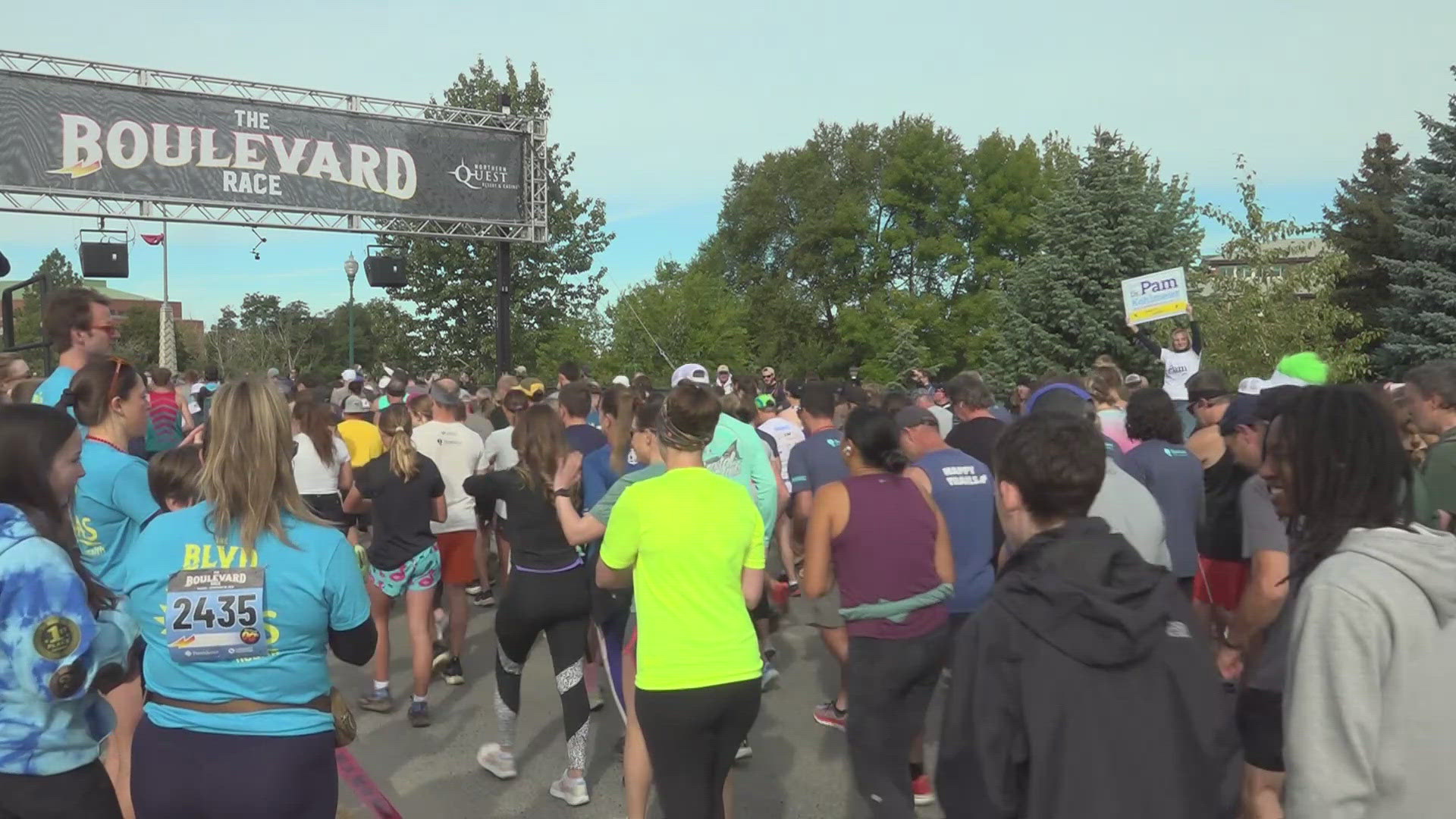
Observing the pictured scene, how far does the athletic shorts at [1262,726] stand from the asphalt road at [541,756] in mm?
2417

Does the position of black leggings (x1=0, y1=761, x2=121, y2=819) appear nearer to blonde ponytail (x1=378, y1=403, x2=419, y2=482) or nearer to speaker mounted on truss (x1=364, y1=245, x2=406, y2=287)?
blonde ponytail (x1=378, y1=403, x2=419, y2=482)

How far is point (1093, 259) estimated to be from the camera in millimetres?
30484

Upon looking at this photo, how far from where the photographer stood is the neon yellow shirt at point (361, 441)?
770 centimetres

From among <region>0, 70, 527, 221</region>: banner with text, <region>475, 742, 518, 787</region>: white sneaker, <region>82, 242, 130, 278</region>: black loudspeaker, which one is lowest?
<region>475, 742, 518, 787</region>: white sneaker

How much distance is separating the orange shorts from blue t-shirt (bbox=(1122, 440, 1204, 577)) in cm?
457

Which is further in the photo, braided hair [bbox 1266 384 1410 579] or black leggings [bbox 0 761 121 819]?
black leggings [bbox 0 761 121 819]

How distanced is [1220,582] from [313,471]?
5.87 metres

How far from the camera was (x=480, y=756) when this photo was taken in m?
5.77

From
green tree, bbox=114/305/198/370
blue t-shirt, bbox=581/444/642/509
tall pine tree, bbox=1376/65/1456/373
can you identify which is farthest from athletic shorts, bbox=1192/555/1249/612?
green tree, bbox=114/305/198/370

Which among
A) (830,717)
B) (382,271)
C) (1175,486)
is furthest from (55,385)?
(382,271)

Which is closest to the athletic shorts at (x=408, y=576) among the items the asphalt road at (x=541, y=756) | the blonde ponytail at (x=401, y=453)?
the blonde ponytail at (x=401, y=453)

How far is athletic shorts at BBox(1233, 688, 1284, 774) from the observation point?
9.90ft

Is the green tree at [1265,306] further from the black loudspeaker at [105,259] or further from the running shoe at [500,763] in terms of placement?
the black loudspeaker at [105,259]

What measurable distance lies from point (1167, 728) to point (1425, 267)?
1007 inches
